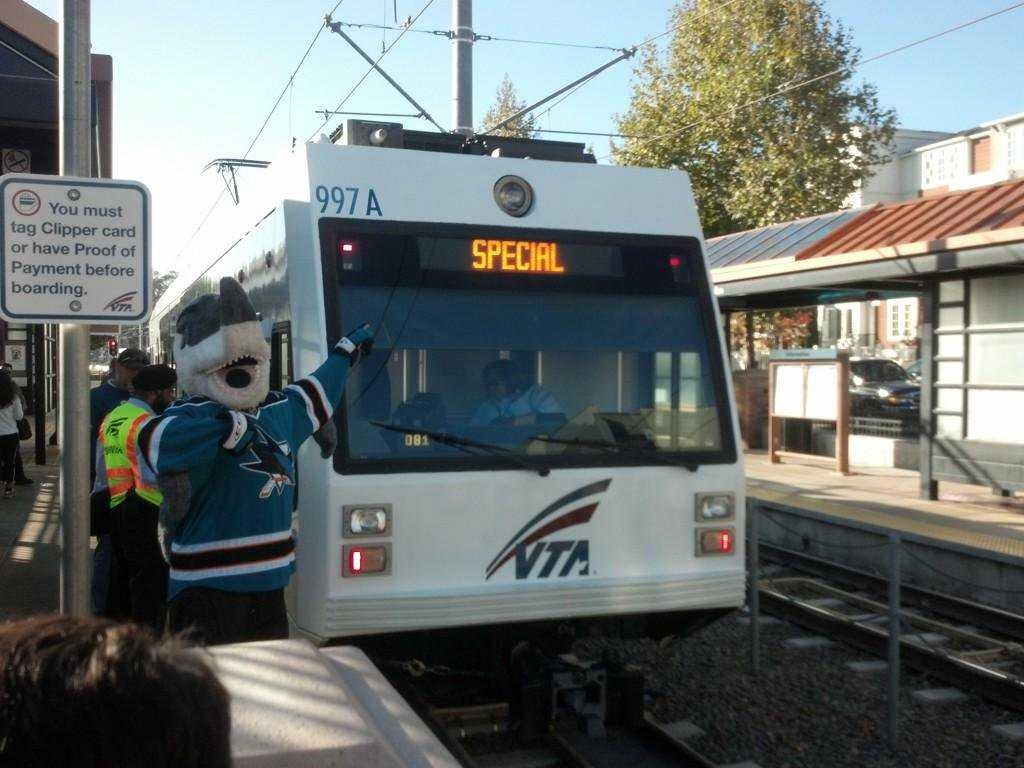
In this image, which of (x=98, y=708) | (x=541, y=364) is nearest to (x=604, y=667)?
(x=541, y=364)

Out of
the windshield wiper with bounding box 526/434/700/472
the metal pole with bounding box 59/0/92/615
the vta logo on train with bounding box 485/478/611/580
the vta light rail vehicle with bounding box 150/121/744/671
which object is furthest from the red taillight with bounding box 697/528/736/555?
the metal pole with bounding box 59/0/92/615

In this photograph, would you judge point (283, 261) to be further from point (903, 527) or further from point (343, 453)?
point (903, 527)

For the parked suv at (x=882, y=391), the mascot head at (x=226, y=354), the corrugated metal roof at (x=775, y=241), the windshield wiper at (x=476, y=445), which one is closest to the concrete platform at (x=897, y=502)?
the corrugated metal roof at (x=775, y=241)

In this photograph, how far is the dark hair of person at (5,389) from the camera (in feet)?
42.1

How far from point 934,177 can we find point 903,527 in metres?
49.2

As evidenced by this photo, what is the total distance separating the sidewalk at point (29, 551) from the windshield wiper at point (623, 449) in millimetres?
3456

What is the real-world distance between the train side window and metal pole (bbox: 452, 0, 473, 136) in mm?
7536

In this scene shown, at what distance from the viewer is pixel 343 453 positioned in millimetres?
4750

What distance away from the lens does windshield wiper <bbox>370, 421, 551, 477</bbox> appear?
4.92 metres

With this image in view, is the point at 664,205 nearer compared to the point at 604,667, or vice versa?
the point at 604,667

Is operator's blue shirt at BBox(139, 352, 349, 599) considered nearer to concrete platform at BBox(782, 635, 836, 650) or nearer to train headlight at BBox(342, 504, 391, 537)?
train headlight at BBox(342, 504, 391, 537)

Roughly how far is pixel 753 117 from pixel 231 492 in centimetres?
2685

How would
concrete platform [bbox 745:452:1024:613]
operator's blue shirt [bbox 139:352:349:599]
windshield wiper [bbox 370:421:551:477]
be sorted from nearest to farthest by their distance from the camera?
operator's blue shirt [bbox 139:352:349:599]
windshield wiper [bbox 370:421:551:477]
concrete platform [bbox 745:452:1024:613]

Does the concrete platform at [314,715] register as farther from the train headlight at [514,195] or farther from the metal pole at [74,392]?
the train headlight at [514,195]
